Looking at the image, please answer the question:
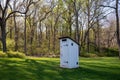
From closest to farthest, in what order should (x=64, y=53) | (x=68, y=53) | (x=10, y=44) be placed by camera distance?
(x=68, y=53), (x=64, y=53), (x=10, y=44)

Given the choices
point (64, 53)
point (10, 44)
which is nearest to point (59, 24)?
point (10, 44)

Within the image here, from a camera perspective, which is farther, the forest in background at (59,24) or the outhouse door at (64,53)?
the forest in background at (59,24)

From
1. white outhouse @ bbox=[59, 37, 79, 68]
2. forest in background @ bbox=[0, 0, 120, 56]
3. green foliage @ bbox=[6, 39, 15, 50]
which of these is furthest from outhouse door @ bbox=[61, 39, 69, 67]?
green foliage @ bbox=[6, 39, 15, 50]

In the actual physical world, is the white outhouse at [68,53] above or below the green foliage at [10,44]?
below

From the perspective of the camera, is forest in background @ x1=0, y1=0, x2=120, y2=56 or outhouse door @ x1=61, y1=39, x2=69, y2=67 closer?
outhouse door @ x1=61, y1=39, x2=69, y2=67

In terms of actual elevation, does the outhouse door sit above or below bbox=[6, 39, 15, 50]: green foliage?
below

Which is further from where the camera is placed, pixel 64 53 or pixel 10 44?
pixel 10 44

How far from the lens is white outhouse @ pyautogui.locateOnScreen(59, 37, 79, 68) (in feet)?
46.6

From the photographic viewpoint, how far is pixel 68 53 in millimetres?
14227

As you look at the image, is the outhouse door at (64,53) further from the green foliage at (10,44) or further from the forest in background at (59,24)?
the green foliage at (10,44)

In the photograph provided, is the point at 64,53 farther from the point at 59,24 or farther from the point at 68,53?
the point at 59,24

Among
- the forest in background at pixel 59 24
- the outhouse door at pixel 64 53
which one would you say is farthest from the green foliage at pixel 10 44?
the outhouse door at pixel 64 53

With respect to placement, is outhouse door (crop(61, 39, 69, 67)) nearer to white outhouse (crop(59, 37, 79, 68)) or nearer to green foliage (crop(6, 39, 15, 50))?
white outhouse (crop(59, 37, 79, 68))

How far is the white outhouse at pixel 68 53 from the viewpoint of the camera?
14.2 m
